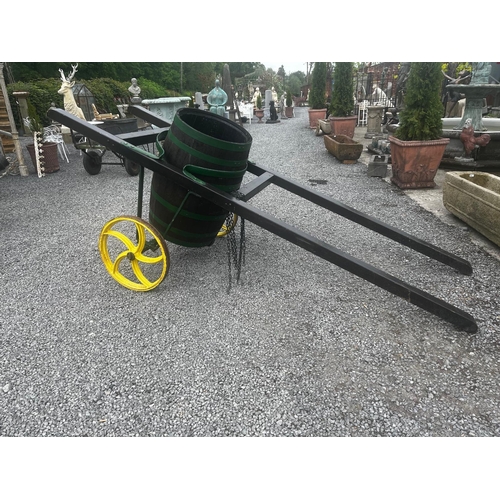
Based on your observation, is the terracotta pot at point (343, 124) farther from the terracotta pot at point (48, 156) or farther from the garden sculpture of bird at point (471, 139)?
the terracotta pot at point (48, 156)

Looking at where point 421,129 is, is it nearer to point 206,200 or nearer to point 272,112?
point 206,200

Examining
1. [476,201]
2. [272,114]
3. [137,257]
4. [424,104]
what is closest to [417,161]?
[424,104]

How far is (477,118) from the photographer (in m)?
6.23

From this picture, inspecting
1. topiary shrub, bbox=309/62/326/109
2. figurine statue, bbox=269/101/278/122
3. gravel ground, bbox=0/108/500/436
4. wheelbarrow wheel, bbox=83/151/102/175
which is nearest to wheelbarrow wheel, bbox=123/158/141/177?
wheelbarrow wheel, bbox=83/151/102/175

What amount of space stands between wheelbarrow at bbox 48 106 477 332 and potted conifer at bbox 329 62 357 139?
6796 mm

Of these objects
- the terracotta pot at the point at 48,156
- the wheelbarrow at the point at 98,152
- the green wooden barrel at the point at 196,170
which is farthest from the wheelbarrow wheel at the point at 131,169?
the green wooden barrel at the point at 196,170

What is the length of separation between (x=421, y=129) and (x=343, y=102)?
4.45 metres

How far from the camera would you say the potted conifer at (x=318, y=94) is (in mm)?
12391

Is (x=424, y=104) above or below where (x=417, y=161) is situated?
above

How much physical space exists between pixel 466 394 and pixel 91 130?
293cm

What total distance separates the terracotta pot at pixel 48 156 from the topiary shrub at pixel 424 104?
6726 millimetres

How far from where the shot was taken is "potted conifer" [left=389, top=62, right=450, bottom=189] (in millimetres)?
4914

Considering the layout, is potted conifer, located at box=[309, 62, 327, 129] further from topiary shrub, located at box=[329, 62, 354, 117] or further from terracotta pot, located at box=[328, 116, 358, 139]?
terracotta pot, located at box=[328, 116, 358, 139]

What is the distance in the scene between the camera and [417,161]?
201 inches
